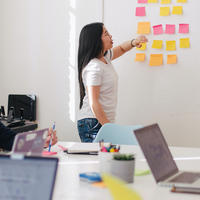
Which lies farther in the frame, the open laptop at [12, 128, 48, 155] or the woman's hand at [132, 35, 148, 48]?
the woman's hand at [132, 35, 148, 48]

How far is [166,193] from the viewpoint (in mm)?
1365

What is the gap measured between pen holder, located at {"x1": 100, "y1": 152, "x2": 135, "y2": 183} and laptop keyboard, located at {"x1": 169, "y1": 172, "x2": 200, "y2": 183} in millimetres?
166

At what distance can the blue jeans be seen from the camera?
297 centimetres

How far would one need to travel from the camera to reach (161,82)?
351 cm

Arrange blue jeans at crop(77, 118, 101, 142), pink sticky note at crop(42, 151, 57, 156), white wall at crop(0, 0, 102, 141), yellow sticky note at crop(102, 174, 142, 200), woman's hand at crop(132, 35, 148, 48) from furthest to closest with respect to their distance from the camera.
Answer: white wall at crop(0, 0, 102, 141), woman's hand at crop(132, 35, 148, 48), blue jeans at crop(77, 118, 101, 142), pink sticky note at crop(42, 151, 57, 156), yellow sticky note at crop(102, 174, 142, 200)

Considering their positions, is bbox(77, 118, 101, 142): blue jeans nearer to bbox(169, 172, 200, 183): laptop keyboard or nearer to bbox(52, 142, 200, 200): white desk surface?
bbox(52, 142, 200, 200): white desk surface

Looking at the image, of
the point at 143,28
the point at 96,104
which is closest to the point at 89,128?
the point at 96,104

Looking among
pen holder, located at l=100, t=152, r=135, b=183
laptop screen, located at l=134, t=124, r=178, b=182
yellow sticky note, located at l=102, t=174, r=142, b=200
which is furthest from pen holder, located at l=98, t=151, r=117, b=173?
yellow sticky note, located at l=102, t=174, r=142, b=200

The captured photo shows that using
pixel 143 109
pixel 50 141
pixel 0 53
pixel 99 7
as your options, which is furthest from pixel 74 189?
pixel 0 53

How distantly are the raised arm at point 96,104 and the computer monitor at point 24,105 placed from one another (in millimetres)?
1040

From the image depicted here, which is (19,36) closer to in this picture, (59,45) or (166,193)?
(59,45)

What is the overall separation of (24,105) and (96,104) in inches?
46.1

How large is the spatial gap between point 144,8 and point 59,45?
0.86 metres

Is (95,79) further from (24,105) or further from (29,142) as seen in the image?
(29,142)
